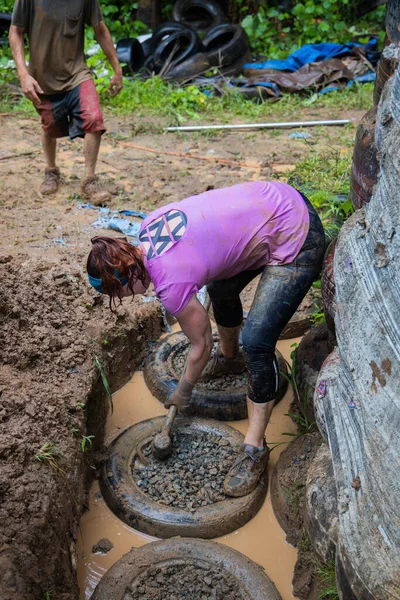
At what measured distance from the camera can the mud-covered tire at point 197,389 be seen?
155 inches

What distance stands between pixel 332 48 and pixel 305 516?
28.2ft

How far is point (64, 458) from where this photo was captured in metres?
3.11

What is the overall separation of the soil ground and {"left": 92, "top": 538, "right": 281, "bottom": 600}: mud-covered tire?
19 centimetres

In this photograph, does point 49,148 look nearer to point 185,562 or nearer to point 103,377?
point 103,377

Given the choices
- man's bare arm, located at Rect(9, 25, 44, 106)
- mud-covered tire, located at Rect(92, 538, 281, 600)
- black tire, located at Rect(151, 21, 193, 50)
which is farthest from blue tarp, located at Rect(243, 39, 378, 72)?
mud-covered tire, located at Rect(92, 538, 281, 600)

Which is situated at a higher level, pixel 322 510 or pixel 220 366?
pixel 322 510

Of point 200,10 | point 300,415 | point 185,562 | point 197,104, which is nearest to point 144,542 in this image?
point 185,562

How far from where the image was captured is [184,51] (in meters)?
9.91

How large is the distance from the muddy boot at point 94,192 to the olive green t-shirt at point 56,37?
838 millimetres

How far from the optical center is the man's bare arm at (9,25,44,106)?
18.0ft

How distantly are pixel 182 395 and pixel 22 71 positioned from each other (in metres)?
3.45

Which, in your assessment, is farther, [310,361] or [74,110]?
[74,110]

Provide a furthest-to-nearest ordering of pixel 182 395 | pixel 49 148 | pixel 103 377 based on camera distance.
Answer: pixel 49 148 < pixel 103 377 < pixel 182 395

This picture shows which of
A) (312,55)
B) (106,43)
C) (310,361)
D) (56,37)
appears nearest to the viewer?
(310,361)
